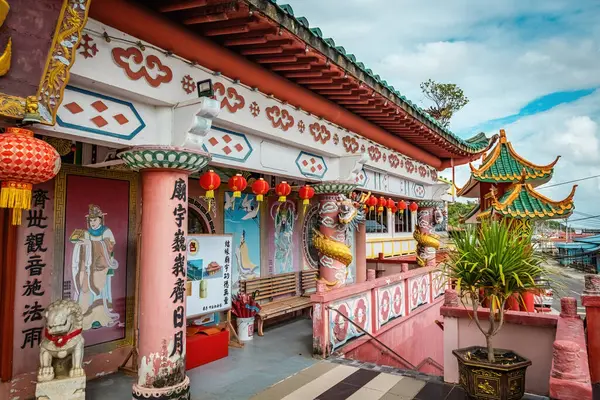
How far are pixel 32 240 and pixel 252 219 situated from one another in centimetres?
403

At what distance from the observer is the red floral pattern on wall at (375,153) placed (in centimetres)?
834

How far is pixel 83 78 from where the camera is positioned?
11.1 ft

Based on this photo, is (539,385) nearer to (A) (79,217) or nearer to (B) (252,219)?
(B) (252,219)

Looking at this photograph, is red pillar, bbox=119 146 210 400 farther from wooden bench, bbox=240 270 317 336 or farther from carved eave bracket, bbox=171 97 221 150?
wooden bench, bbox=240 270 317 336

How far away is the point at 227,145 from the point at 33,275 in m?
2.64

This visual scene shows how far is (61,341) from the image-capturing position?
397cm

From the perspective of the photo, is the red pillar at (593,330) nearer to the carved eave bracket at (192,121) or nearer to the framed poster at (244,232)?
the carved eave bracket at (192,121)

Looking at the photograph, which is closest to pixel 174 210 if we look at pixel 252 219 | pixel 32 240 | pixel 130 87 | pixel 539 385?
pixel 130 87

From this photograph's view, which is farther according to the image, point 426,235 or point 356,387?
point 426,235

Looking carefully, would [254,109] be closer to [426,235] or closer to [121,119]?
[121,119]

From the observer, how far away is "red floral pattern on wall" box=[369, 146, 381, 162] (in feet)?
27.4

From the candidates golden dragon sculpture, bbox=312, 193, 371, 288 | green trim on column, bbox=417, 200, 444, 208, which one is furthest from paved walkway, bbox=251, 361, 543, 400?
green trim on column, bbox=417, 200, 444, 208

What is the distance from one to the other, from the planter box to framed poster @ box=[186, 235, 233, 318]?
148 inches

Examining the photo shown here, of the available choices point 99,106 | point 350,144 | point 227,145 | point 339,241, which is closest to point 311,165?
point 350,144
